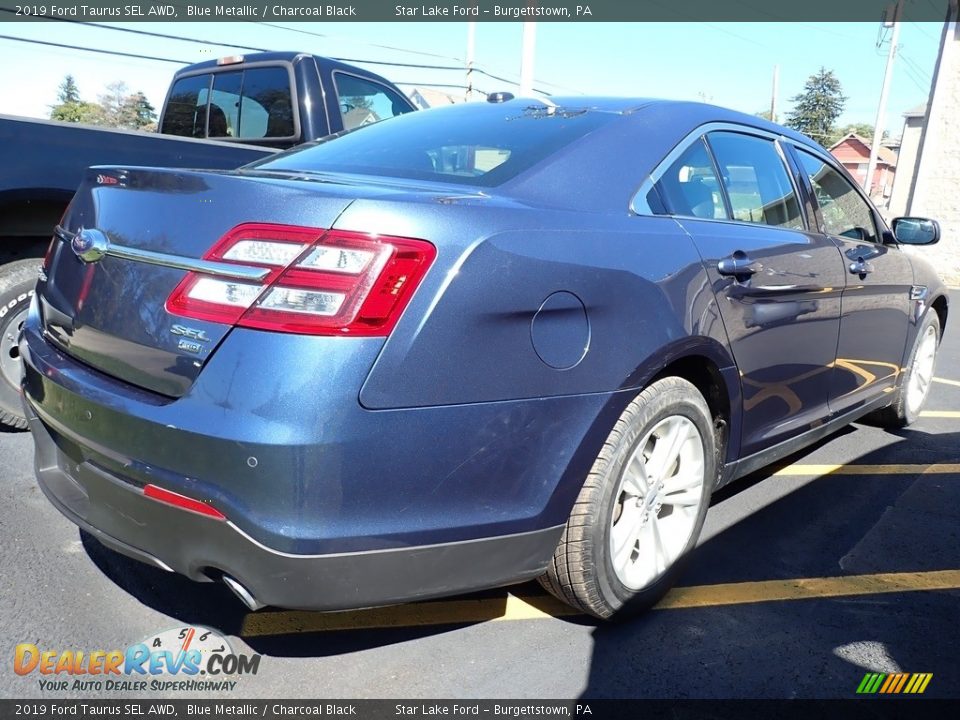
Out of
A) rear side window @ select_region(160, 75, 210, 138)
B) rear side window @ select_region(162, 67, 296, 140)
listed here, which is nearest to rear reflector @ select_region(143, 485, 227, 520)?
rear side window @ select_region(162, 67, 296, 140)

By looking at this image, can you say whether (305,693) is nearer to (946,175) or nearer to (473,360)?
(473,360)

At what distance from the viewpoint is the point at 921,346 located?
475cm

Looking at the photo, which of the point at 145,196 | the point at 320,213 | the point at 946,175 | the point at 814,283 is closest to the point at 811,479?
the point at 814,283

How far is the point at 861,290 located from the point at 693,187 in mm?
1421

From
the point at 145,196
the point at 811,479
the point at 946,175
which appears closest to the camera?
the point at 145,196

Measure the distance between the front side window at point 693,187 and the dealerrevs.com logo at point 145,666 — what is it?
6.33ft

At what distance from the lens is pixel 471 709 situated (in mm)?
2035

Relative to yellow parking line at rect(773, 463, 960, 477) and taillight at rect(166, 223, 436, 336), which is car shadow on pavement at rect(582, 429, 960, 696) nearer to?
yellow parking line at rect(773, 463, 960, 477)

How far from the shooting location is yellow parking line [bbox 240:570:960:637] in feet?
7.87

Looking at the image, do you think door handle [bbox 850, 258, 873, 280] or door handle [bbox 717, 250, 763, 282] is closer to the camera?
door handle [bbox 717, 250, 763, 282]

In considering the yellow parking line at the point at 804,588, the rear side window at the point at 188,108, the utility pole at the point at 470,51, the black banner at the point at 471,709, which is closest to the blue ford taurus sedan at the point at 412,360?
the yellow parking line at the point at 804,588

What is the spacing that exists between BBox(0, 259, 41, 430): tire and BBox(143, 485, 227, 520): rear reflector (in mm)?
2224

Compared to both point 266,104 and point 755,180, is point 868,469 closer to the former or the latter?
point 755,180

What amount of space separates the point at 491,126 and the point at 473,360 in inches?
49.3
